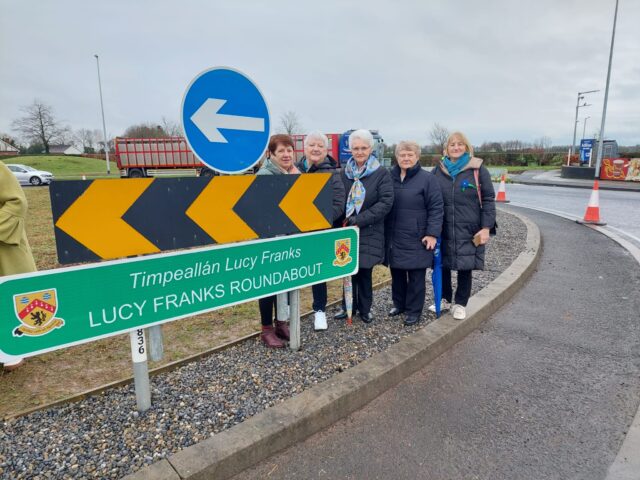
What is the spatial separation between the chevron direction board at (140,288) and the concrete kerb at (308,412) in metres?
0.74

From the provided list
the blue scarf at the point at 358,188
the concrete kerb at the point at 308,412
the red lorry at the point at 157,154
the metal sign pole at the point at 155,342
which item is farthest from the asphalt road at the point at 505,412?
the red lorry at the point at 157,154

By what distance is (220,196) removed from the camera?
2.60m

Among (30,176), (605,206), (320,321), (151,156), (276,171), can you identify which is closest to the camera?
(276,171)

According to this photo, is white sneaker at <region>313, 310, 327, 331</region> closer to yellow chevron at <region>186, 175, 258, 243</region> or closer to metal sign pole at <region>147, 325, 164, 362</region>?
yellow chevron at <region>186, 175, 258, 243</region>

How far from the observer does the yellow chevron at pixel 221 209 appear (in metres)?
2.52

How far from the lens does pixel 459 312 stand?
158 inches

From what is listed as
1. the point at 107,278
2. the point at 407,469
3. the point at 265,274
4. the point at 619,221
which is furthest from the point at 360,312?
the point at 619,221

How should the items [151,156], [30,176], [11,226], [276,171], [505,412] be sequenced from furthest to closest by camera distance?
[151,156] < [30,176] < [276,171] < [11,226] < [505,412]

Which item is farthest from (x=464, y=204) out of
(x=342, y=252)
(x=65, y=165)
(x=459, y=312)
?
(x=65, y=165)

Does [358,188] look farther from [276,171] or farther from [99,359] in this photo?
[99,359]

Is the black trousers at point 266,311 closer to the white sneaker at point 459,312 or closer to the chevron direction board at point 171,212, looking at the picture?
the chevron direction board at point 171,212

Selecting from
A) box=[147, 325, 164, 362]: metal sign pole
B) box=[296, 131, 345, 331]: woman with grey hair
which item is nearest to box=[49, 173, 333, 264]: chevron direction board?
box=[296, 131, 345, 331]: woman with grey hair

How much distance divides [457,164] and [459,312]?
1.44m

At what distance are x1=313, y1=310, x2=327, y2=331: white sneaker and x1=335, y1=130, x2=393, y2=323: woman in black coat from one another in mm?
603
